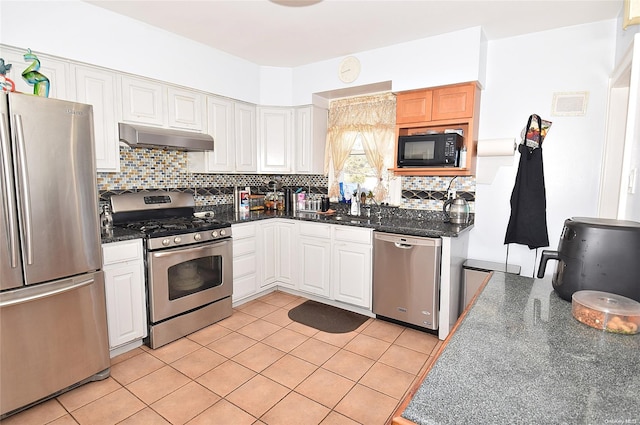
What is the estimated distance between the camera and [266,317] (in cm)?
333

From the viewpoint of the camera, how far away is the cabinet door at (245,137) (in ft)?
12.3

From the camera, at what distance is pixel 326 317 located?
11.0ft

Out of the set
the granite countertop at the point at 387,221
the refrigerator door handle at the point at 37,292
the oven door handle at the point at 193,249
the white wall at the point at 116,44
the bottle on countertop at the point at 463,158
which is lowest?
the refrigerator door handle at the point at 37,292

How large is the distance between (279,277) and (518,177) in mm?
2654

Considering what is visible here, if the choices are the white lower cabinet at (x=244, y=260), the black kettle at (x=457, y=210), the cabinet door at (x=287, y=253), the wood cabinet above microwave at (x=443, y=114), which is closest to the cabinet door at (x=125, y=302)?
the white lower cabinet at (x=244, y=260)

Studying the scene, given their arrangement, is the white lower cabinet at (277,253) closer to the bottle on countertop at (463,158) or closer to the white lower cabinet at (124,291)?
the white lower cabinet at (124,291)

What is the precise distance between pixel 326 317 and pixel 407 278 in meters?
0.93

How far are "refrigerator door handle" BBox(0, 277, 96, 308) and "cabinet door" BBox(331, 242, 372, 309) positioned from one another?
2.14 m

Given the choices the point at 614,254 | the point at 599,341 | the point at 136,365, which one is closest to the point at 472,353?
the point at 599,341

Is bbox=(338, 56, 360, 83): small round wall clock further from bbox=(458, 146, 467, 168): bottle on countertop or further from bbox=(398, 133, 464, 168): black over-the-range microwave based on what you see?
bbox=(458, 146, 467, 168): bottle on countertop

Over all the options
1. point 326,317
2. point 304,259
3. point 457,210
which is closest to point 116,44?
point 304,259

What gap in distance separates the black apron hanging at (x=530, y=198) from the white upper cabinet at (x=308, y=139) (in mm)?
2148

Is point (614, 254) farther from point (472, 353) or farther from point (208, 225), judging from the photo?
point (208, 225)

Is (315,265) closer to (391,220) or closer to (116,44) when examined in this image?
(391,220)
